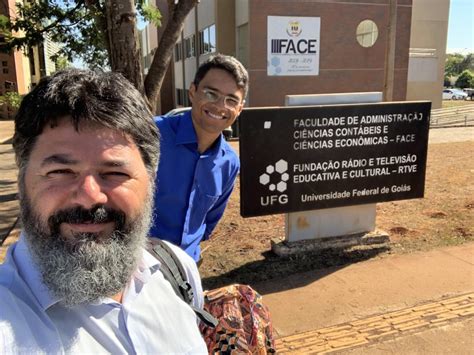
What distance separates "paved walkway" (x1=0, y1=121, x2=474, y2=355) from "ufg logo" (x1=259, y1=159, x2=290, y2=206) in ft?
2.61

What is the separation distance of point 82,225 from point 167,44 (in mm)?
4618

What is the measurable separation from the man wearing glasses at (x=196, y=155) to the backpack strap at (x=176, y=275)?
77 centimetres

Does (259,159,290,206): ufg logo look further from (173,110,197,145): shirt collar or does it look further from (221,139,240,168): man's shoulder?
(173,110,197,145): shirt collar

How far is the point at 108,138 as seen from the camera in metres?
1.35

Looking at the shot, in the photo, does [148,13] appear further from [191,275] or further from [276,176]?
[191,275]

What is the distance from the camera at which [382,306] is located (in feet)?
12.6

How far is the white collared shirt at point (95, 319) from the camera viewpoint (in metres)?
1.15

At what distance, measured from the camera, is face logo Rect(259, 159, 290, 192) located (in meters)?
4.61

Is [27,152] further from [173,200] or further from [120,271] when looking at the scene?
[173,200]

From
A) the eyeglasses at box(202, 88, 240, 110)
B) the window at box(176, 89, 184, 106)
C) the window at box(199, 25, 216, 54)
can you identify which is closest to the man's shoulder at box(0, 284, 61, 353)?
the eyeglasses at box(202, 88, 240, 110)

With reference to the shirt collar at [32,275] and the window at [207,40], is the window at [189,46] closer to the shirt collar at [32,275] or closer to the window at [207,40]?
the window at [207,40]

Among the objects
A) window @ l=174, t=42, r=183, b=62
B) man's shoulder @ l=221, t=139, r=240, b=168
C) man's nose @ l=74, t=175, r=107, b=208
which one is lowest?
man's shoulder @ l=221, t=139, r=240, b=168

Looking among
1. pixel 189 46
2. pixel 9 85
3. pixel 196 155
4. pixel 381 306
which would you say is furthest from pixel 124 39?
pixel 9 85

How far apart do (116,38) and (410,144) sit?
3.49 metres
